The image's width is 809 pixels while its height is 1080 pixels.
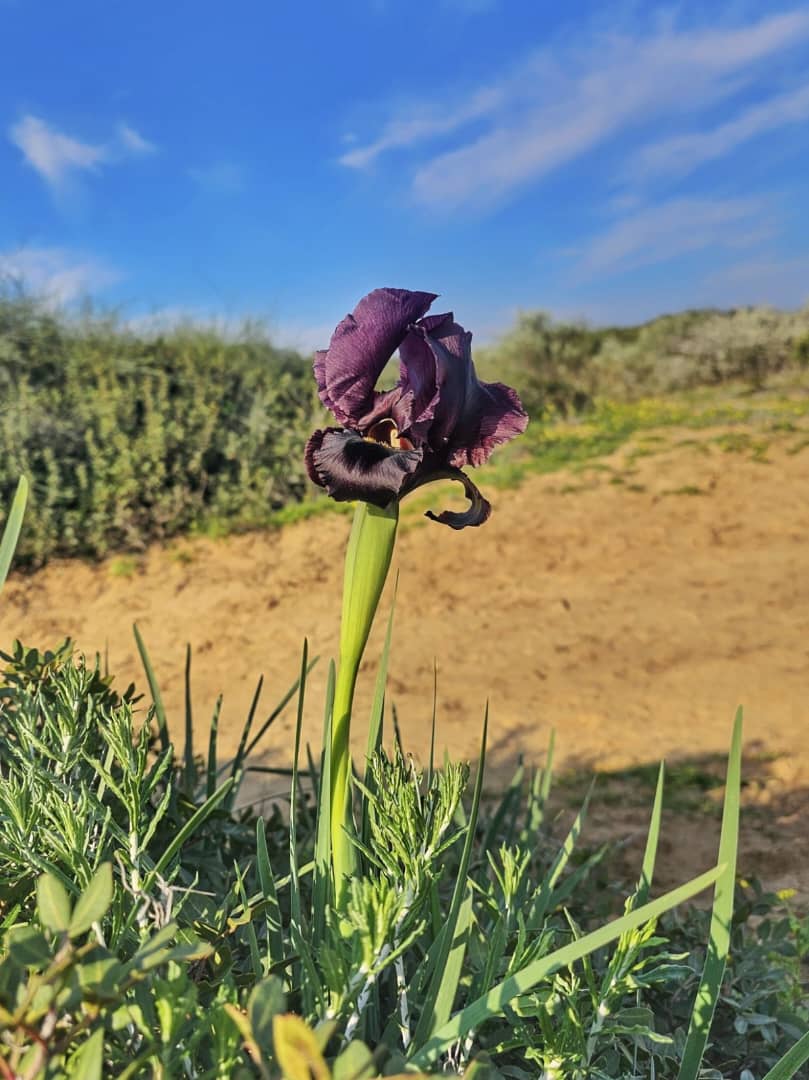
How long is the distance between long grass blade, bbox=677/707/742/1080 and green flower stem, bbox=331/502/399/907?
444mm

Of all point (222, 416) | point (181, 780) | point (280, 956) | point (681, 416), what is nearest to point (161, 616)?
point (222, 416)

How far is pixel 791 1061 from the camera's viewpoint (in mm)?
884

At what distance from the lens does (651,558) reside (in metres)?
5.82

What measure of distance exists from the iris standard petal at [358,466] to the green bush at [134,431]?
5.80 meters

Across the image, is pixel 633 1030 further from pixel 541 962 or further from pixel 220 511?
pixel 220 511

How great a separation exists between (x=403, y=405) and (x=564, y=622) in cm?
409

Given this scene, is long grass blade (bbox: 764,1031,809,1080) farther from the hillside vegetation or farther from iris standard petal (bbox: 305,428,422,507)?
the hillside vegetation

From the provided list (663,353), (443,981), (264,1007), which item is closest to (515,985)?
(443,981)

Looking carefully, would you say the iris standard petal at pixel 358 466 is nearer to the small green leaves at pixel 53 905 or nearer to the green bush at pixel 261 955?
the green bush at pixel 261 955

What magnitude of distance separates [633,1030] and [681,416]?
9.47m

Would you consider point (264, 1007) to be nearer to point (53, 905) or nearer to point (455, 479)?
point (53, 905)

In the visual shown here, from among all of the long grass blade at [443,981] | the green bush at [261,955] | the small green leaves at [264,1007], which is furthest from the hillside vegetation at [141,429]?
the small green leaves at [264,1007]

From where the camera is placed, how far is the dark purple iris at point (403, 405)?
1.03 metres

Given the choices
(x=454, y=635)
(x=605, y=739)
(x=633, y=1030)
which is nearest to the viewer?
(x=633, y=1030)
